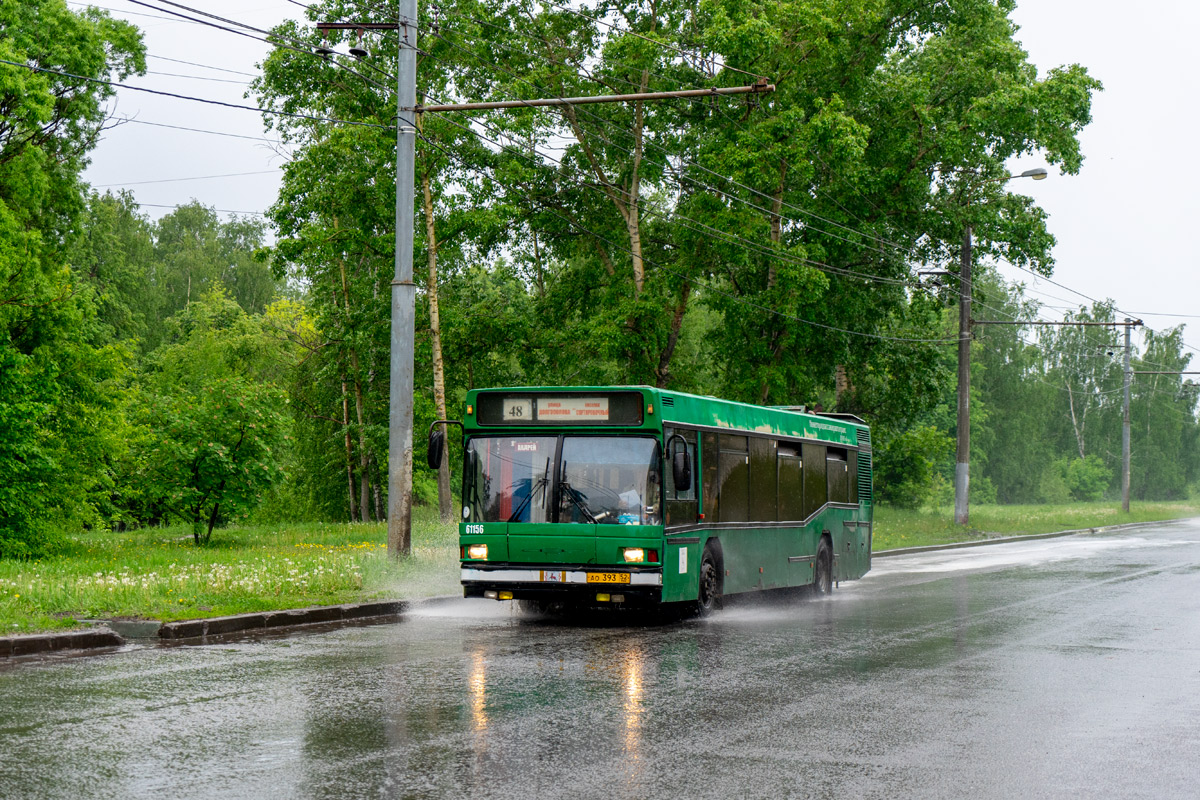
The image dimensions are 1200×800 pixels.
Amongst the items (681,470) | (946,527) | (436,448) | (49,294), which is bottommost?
(946,527)

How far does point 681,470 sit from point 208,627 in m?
5.52

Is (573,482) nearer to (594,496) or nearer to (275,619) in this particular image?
(594,496)

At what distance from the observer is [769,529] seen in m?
17.6

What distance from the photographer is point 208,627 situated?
1277cm

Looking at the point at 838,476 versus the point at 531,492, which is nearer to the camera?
the point at 531,492

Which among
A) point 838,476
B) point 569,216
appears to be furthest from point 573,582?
point 569,216

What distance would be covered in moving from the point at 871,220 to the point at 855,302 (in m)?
2.74

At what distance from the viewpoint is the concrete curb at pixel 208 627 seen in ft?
36.7

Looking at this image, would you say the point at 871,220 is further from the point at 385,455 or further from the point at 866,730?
the point at 866,730

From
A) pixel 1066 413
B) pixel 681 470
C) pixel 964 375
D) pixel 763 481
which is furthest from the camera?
pixel 1066 413

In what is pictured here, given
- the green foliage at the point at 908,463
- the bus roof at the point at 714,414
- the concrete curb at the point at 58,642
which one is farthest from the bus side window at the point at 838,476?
the green foliage at the point at 908,463

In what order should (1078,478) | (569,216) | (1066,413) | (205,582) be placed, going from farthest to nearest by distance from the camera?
(1066,413), (1078,478), (569,216), (205,582)

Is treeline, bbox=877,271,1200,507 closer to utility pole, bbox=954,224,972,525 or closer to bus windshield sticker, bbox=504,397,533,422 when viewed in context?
utility pole, bbox=954,224,972,525

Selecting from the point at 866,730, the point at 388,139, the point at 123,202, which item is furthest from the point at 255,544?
the point at 123,202
